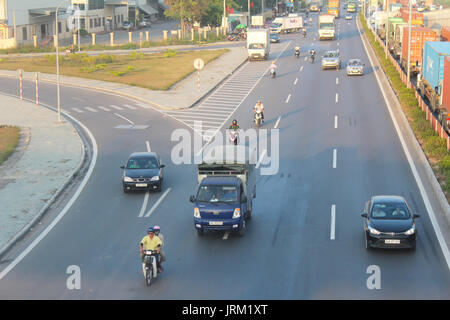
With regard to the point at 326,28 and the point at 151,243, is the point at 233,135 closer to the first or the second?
the point at 151,243

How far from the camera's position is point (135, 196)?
30109 mm

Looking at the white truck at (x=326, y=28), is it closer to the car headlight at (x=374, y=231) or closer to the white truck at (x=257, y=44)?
the white truck at (x=257, y=44)

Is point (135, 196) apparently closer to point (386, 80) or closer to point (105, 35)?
point (386, 80)

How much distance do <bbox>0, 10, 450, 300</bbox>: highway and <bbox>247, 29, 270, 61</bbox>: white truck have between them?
30.2m

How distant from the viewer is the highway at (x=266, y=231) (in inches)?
774

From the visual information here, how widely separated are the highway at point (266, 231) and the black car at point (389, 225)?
470mm

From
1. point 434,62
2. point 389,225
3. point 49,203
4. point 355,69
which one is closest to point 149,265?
point 389,225

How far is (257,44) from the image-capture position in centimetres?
7838

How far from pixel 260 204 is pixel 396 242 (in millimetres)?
7483

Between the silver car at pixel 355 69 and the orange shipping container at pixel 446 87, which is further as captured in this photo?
the silver car at pixel 355 69

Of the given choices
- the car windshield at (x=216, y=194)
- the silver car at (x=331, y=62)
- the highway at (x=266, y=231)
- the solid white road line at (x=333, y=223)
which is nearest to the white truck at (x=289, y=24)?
the silver car at (x=331, y=62)

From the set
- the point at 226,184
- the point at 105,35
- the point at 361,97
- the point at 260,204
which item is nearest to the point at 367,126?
the point at 361,97

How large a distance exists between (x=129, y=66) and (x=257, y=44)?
1473cm

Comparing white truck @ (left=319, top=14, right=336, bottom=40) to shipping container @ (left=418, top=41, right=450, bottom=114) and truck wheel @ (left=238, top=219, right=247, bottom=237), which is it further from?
truck wheel @ (left=238, top=219, right=247, bottom=237)
